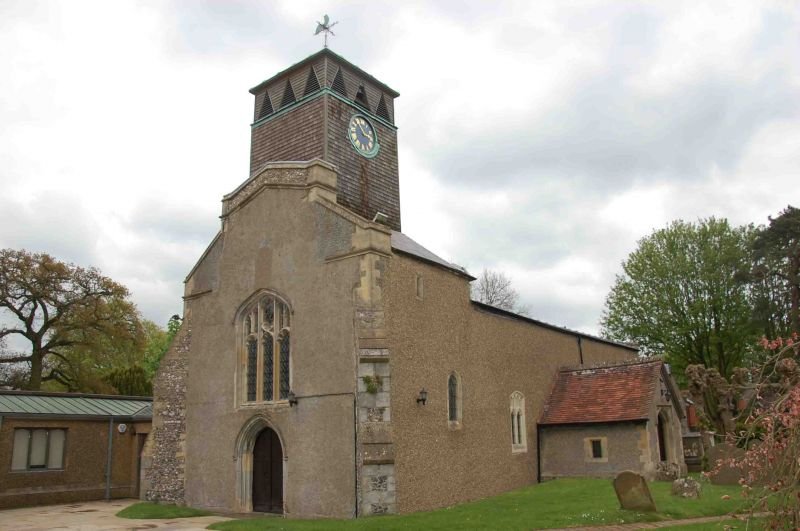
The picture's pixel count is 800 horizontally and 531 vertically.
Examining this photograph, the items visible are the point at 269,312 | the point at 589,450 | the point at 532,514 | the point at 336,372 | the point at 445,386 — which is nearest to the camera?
the point at 532,514

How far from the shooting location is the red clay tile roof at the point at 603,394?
71.2 ft

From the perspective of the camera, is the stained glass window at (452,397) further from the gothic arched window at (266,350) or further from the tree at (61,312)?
the tree at (61,312)

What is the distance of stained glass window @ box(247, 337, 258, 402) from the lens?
62.8ft

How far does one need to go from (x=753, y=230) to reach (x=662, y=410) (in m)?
20.2

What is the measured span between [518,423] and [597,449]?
8.95ft

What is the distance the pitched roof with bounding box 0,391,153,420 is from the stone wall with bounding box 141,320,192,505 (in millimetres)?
4396

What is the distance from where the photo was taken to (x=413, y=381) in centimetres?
1725

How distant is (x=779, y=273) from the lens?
112ft

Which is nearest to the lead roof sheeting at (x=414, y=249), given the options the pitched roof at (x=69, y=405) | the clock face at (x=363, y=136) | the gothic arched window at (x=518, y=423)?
the clock face at (x=363, y=136)

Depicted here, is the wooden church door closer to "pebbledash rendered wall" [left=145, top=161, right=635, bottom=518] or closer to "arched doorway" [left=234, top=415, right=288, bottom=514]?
"arched doorway" [left=234, top=415, right=288, bottom=514]

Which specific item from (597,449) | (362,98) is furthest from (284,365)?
(362,98)

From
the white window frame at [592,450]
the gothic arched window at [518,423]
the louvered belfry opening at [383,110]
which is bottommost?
the white window frame at [592,450]

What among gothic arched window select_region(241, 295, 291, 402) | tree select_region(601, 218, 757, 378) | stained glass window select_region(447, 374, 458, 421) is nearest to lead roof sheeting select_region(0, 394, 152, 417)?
gothic arched window select_region(241, 295, 291, 402)

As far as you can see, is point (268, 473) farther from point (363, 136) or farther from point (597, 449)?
point (363, 136)
